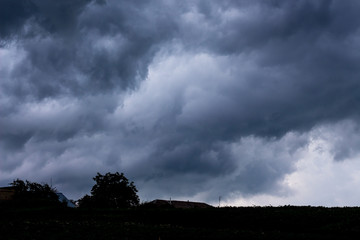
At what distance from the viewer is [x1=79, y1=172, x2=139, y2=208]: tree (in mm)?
101688

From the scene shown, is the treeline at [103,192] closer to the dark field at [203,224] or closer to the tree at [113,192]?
the tree at [113,192]

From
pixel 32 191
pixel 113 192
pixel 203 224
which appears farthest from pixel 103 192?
pixel 203 224

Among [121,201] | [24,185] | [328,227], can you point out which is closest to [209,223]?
[328,227]

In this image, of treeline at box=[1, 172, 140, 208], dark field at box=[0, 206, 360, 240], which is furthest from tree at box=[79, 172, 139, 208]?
dark field at box=[0, 206, 360, 240]

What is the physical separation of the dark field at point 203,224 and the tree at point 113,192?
48906 millimetres

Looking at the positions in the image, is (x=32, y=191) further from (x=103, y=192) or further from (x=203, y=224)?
(x=203, y=224)

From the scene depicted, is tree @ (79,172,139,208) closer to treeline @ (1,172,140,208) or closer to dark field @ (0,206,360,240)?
treeline @ (1,172,140,208)

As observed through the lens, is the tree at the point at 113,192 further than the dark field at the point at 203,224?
Yes

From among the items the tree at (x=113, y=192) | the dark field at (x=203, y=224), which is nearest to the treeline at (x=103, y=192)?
the tree at (x=113, y=192)

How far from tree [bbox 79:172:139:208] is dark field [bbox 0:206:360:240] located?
160ft

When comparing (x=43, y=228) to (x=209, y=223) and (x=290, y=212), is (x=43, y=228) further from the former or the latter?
(x=290, y=212)

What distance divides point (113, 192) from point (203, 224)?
66.9 m

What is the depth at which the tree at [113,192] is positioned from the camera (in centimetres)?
10169

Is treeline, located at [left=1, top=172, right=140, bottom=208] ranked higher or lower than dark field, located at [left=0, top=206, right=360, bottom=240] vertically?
higher
